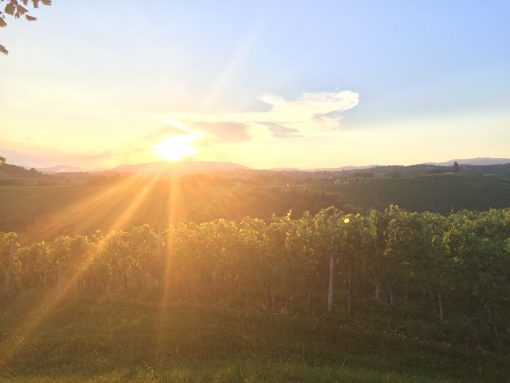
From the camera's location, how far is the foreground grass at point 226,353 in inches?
449

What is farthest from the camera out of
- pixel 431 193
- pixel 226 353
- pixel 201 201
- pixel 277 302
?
pixel 431 193

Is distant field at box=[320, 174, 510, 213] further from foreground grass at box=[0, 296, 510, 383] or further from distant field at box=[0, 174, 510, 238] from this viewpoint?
foreground grass at box=[0, 296, 510, 383]

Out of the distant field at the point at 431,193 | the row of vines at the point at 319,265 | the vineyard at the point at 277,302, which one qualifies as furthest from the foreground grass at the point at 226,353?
the distant field at the point at 431,193

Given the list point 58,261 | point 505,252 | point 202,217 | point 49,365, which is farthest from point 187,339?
point 202,217

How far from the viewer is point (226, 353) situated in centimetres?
1388

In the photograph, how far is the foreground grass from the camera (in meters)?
11.4

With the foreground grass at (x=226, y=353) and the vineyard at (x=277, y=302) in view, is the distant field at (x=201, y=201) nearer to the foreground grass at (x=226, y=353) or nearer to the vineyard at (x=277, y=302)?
the vineyard at (x=277, y=302)

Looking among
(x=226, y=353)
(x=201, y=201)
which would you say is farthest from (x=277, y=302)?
(x=201, y=201)

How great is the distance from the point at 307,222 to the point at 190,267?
904 cm

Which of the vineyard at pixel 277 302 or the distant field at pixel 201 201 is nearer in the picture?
the vineyard at pixel 277 302

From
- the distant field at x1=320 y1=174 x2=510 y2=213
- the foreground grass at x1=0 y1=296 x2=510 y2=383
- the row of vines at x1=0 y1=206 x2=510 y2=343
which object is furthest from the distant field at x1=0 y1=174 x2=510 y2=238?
the foreground grass at x1=0 y1=296 x2=510 y2=383

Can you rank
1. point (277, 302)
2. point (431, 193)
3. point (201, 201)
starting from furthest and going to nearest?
point (431, 193)
point (201, 201)
point (277, 302)

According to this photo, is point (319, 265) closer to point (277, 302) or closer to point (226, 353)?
point (277, 302)

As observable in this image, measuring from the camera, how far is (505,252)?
18297 mm
